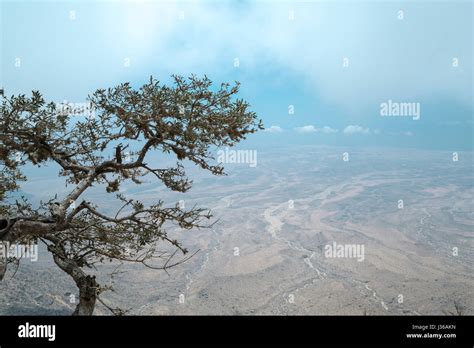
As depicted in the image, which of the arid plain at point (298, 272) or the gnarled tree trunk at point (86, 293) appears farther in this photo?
the arid plain at point (298, 272)

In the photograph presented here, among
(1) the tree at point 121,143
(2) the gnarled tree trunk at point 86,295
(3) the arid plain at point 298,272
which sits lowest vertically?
(3) the arid plain at point 298,272

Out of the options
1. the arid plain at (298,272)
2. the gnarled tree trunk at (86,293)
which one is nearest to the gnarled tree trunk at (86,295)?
the gnarled tree trunk at (86,293)

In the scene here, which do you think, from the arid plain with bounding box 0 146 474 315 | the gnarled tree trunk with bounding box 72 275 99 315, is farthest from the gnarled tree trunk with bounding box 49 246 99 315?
the arid plain with bounding box 0 146 474 315

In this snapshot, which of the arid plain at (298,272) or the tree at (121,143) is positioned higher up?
the tree at (121,143)

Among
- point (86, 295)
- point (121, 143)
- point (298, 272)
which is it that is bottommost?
point (298, 272)

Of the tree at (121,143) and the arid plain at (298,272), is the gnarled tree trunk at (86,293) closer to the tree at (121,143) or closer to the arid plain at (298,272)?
the tree at (121,143)

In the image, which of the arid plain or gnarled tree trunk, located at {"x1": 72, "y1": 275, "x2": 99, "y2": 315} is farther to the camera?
the arid plain

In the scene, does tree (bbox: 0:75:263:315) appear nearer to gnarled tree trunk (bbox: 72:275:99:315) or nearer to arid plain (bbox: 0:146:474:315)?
gnarled tree trunk (bbox: 72:275:99:315)

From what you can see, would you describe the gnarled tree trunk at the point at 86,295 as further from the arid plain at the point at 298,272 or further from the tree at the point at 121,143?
the arid plain at the point at 298,272

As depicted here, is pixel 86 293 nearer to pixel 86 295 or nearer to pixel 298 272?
pixel 86 295

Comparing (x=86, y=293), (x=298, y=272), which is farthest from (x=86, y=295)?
Result: (x=298, y=272)

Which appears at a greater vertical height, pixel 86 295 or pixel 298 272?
pixel 86 295
